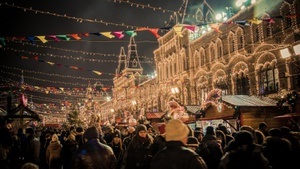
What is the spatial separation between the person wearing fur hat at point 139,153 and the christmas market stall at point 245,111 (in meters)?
11.2

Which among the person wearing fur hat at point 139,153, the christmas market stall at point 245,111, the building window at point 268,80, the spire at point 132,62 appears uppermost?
the spire at point 132,62

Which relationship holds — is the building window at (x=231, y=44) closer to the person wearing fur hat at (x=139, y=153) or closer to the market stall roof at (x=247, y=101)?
the market stall roof at (x=247, y=101)

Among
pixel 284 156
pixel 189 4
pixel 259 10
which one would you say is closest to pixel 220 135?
pixel 284 156

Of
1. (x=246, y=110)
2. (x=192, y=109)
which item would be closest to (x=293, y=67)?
(x=246, y=110)

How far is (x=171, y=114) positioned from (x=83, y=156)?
20.1 meters

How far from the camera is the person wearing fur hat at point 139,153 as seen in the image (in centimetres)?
611

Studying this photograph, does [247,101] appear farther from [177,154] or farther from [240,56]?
[177,154]

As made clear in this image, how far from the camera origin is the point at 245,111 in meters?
17.2

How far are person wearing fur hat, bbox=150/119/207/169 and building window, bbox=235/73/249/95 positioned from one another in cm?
2389

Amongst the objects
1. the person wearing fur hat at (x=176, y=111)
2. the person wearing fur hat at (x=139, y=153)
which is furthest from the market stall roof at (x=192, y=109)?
the person wearing fur hat at (x=139, y=153)

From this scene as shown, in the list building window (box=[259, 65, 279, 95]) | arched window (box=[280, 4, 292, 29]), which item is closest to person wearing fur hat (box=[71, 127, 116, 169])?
arched window (box=[280, 4, 292, 29])

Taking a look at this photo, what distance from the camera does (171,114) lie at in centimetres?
2512

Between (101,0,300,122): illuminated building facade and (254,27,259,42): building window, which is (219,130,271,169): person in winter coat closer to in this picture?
(101,0,300,122): illuminated building facade

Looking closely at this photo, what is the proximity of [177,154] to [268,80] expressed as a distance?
74.2 ft
